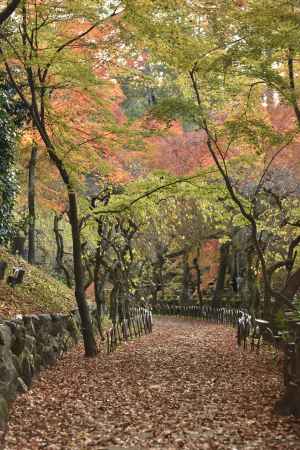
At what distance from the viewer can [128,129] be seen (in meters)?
13.8

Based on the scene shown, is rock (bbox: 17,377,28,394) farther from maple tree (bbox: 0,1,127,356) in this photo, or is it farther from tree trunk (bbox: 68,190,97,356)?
maple tree (bbox: 0,1,127,356)

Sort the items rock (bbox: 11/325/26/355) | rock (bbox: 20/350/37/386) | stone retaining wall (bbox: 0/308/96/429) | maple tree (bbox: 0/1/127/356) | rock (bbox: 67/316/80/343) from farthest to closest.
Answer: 1. rock (bbox: 67/316/80/343)
2. maple tree (bbox: 0/1/127/356)
3. rock (bbox: 20/350/37/386)
4. rock (bbox: 11/325/26/355)
5. stone retaining wall (bbox: 0/308/96/429)

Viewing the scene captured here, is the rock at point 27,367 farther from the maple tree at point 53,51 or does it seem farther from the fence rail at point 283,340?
the fence rail at point 283,340

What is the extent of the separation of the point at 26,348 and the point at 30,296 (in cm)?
369

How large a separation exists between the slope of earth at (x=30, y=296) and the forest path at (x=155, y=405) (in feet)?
4.80

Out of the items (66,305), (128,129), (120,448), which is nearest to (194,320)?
(66,305)

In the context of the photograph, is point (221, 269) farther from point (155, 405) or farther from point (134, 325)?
point (155, 405)

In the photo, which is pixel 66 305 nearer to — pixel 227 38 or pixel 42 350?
pixel 42 350

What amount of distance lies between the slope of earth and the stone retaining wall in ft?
1.36

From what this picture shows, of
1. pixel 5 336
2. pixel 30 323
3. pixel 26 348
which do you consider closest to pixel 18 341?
pixel 26 348

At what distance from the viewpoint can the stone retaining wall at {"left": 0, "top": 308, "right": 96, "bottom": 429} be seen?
8594 mm

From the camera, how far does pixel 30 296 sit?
14.0 m

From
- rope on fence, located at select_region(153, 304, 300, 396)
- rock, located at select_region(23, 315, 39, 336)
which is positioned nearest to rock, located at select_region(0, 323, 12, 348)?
rock, located at select_region(23, 315, 39, 336)

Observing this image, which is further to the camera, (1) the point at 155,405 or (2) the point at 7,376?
(1) the point at 155,405
